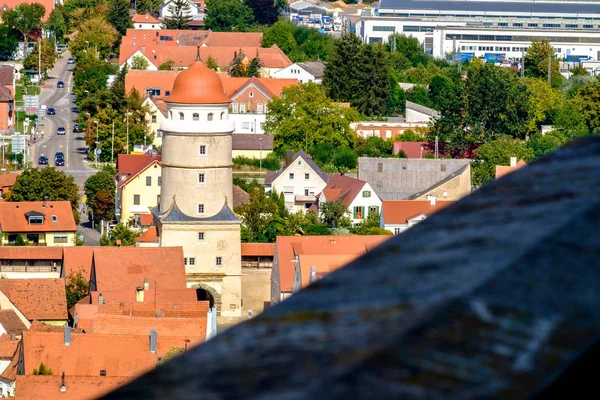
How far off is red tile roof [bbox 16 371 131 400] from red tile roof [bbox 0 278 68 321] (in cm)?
829

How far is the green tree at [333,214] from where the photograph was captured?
43812mm

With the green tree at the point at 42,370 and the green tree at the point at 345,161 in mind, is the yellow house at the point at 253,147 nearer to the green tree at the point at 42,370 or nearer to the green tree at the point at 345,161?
the green tree at the point at 345,161

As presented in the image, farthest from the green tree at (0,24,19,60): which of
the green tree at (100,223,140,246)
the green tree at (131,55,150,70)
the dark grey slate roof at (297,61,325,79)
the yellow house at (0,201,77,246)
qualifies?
the green tree at (100,223,140,246)

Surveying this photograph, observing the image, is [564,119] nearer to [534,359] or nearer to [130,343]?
[130,343]

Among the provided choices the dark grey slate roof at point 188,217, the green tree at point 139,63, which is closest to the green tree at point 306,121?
the green tree at point 139,63

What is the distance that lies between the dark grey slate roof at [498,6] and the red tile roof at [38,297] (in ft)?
231

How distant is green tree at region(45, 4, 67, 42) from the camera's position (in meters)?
86.6

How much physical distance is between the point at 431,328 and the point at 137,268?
1267 inches

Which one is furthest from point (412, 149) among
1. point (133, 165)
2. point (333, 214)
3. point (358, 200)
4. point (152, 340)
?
point (152, 340)

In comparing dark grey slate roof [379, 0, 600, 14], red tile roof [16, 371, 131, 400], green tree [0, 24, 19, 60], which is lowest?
red tile roof [16, 371, 131, 400]

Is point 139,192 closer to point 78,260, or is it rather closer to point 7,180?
point 7,180

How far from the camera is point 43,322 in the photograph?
30781 millimetres

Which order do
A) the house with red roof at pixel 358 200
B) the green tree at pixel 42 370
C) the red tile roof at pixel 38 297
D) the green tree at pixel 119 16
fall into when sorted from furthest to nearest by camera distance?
1. the green tree at pixel 119 16
2. the house with red roof at pixel 358 200
3. the red tile roof at pixel 38 297
4. the green tree at pixel 42 370

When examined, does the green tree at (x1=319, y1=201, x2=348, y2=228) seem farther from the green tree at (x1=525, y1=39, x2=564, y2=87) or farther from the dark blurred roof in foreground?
the dark blurred roof in foreground
